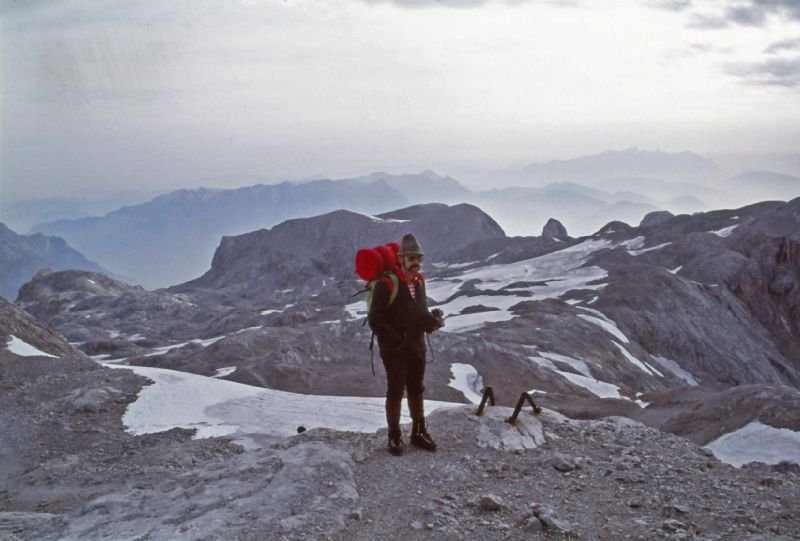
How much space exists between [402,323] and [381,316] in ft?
1.59

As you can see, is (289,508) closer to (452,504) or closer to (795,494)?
(452,504)

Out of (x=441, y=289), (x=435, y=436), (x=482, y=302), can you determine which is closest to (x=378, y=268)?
(x=435, y=436)

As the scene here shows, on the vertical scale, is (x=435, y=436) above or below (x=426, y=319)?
below

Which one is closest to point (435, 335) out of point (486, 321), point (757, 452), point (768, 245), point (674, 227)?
point (486, 321)

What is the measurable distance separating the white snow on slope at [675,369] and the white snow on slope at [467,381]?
3151 centimetres

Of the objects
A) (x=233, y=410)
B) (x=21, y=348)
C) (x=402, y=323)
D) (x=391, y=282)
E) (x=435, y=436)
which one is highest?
(x=391, y=282)

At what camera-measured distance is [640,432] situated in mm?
14242

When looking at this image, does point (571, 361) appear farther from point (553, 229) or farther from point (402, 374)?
point (553, 229)

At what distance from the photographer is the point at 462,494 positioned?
33.3 ft

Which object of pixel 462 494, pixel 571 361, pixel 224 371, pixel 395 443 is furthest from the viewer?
pixel 571 361

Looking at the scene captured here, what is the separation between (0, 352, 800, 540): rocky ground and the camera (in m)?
8.95

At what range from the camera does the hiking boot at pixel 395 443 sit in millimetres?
11758

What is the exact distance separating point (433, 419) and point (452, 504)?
404 cm

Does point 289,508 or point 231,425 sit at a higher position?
point 289,508
